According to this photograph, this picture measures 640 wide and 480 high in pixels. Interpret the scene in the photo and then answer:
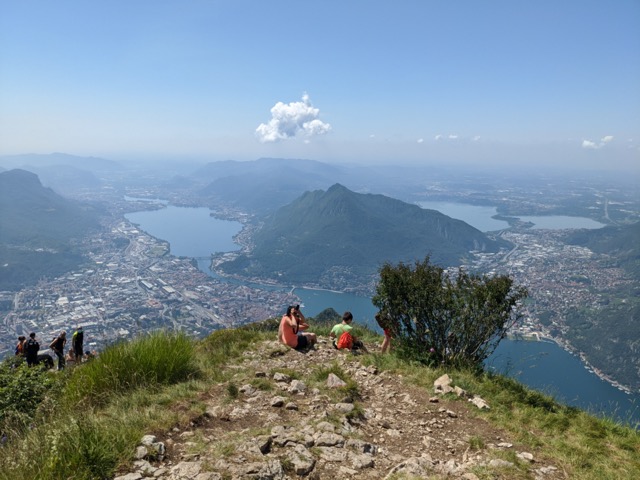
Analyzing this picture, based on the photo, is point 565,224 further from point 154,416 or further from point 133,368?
point 154,416

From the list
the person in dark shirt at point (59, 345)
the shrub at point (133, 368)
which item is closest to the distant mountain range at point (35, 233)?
the person in dark shirt at point (59, 345)

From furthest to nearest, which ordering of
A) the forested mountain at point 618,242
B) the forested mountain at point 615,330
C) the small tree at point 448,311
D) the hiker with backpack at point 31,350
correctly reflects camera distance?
the forested mountain at point 618,242 → the forested mountain at point 615,330 → the hiker with backpack at point 31,350 → the small tree at point 448,311

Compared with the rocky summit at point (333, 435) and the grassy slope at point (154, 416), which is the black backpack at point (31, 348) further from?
the rocky summit at point (333, 435)

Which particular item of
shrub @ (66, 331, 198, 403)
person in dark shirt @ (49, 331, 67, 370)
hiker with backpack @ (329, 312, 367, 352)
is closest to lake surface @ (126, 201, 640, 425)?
hiker with backpack @ (329, 312, 367, 352)

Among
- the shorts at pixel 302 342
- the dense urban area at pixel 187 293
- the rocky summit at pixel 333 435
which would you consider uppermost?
the rocky summit at pixel 333 435

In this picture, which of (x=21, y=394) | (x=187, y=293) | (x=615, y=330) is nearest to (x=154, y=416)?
(x=21, y=394)

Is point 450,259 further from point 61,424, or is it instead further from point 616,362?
point 61,424

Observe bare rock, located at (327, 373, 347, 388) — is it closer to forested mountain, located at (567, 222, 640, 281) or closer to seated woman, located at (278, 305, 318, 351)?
seated woman, located at (278, 305, 318, 351)

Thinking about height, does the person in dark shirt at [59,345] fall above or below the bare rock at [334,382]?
below
